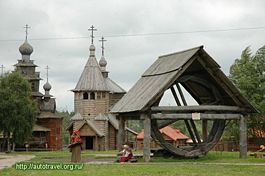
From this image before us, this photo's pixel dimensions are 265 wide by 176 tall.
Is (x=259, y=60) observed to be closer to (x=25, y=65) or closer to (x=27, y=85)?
(x=27, y=85)

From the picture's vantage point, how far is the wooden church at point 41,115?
67.4 meters

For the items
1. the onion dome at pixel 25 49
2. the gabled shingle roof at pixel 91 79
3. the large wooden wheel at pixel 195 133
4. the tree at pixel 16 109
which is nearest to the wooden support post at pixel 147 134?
the large wooden wheel at pixel 195 133

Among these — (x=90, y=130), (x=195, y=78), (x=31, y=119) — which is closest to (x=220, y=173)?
(x=195, y=78)

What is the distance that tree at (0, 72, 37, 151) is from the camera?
54.4 m

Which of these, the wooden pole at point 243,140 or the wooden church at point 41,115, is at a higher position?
the wooden church at point 41,115

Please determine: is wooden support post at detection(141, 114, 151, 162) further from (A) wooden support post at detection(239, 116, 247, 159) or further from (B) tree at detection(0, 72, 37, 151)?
(B) tree at detection(0, 72, 37, 151)

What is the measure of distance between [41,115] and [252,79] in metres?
29.5

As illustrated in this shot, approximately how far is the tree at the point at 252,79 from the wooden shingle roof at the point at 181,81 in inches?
686

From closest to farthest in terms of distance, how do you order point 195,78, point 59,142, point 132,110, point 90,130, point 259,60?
point 132,110, point 195,78, point 259,60, point 90,130, point 59,142

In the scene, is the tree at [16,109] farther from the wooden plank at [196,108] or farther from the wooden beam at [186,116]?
the wooden beam at [186,116]

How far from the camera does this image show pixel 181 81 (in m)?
30.0

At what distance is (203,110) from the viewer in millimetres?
29875

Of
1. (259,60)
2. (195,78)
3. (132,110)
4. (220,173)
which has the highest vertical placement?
(259,60)

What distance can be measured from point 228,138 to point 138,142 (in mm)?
16037
